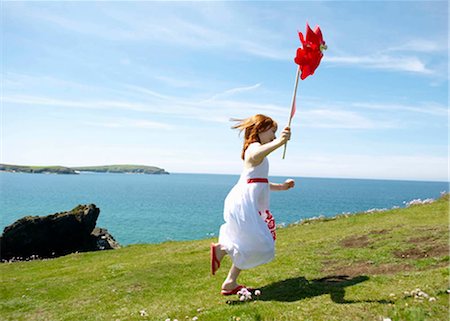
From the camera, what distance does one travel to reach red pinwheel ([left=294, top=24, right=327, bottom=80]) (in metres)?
7.86

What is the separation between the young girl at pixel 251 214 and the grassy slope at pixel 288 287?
86 cm

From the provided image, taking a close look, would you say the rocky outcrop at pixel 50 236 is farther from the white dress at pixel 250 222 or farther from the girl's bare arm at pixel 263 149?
the girl's bare arm at pixel 263 149

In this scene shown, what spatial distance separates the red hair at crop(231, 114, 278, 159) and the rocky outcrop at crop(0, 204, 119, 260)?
2865 cm

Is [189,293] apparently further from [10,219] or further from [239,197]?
[10,219]

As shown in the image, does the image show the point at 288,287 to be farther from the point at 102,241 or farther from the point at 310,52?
the point at 102,241

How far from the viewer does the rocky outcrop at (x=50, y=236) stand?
3108 centimetres

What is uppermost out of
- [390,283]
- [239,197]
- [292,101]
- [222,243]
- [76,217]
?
[292,101]

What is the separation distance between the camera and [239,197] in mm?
8016

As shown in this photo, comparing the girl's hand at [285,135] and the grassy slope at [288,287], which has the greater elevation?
the girl's hand at [285,135]

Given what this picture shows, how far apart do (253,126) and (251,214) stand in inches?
75.6

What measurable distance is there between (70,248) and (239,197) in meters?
29.6

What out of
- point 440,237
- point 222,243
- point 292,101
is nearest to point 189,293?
point 222,243

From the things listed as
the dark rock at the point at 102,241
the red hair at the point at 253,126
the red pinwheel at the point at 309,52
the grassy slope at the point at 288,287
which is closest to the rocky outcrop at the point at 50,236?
the dark rock at the point at 102,241

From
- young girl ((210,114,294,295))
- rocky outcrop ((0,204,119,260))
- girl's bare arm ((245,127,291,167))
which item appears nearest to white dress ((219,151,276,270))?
young girl ((210,114,294,295))
